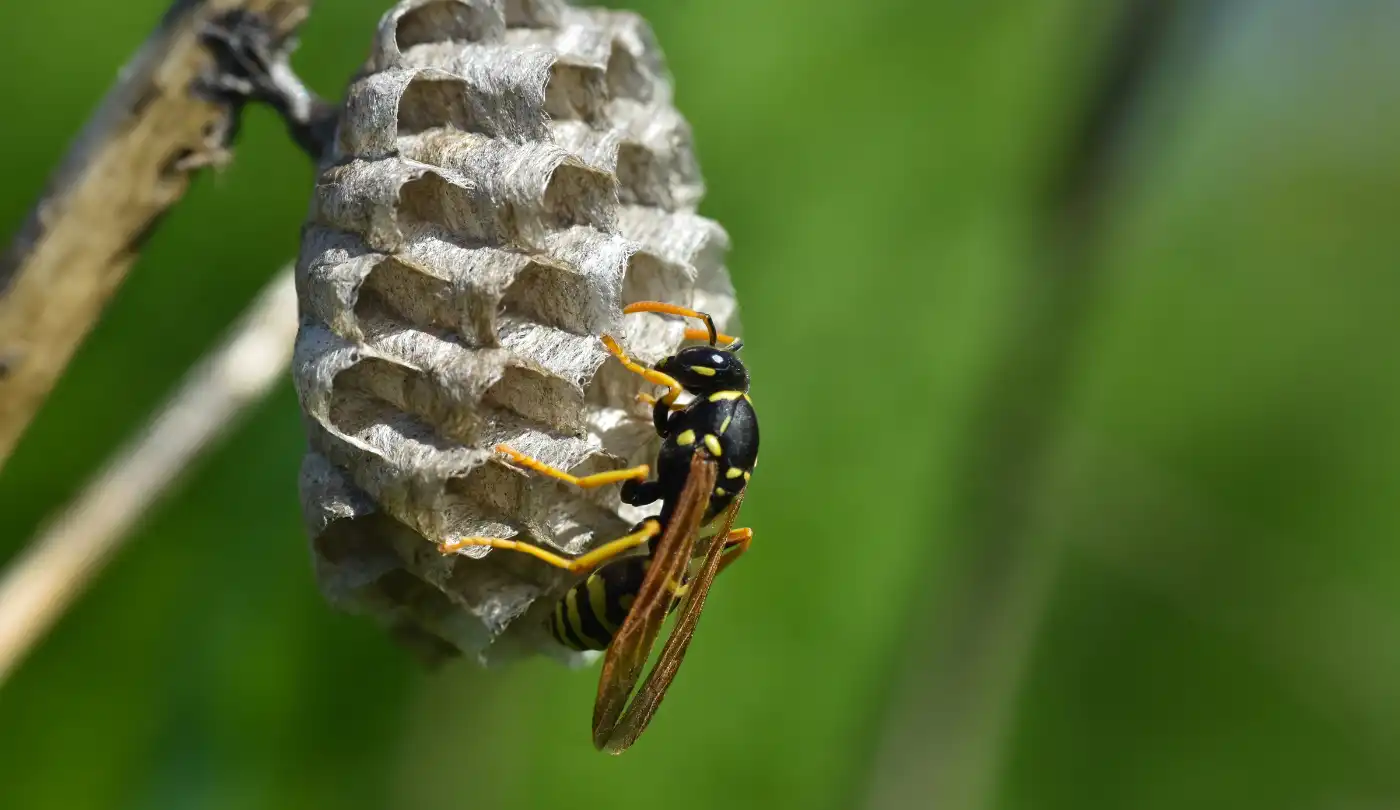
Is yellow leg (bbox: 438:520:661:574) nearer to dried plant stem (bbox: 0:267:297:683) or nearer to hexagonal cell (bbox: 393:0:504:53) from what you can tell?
dried plant stem (bbox: 0:267:297:683)

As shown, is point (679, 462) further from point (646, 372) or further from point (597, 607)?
point (597, 607)

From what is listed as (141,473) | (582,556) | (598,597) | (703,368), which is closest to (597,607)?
(598,597)

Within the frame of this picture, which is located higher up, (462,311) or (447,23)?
(447,23)

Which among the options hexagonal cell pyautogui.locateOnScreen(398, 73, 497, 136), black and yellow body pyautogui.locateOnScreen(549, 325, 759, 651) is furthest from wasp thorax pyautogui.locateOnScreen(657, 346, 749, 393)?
hexagonal cell pyautogui.locateOnScreen(398, 73, 497, 136)

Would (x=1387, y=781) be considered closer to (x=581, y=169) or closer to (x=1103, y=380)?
(x=1103, y=380)

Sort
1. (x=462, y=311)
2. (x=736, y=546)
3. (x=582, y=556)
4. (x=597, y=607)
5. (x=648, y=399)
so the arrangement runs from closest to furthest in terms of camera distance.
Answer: (x=462, y=311), (x=597, y=607), (x=582, y=556), (x=648, y=399), (x=736, y=546)

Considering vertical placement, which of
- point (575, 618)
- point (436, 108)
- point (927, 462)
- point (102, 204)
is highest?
point (436, 108)

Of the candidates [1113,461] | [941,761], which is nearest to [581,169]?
[941,761]
